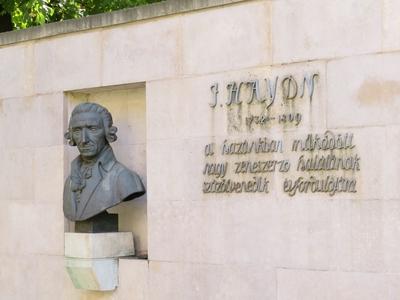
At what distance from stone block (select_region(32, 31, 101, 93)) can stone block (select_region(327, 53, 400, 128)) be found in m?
3.17

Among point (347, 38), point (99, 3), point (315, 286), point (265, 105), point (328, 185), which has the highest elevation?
point (99, 3)

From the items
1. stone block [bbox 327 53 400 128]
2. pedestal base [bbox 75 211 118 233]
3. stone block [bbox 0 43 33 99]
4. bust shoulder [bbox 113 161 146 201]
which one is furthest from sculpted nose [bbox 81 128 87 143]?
stone block [bbox 327 53 400 128]

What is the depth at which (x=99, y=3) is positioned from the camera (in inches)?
641

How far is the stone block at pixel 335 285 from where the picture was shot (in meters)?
7.68

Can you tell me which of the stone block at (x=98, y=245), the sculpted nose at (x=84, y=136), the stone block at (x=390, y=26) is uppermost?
the stone block at (x=390, y=26)

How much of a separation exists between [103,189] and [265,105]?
2.14 m

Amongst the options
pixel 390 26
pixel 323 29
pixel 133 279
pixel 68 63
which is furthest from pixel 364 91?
pixel 68 63

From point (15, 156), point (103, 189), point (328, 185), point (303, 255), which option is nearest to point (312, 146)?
point (328, 185)

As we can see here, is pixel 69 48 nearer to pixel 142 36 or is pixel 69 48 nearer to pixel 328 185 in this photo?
pixel 142 36

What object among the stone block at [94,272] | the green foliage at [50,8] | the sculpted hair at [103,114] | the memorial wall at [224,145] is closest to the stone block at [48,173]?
the memorial wall at [224,145]

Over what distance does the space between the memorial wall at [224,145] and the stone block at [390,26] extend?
12mm

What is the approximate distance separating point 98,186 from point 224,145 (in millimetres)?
1609

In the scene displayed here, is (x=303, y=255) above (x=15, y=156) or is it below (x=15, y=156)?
below

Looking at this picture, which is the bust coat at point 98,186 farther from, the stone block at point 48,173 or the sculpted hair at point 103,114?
the stone block at point 48,173
